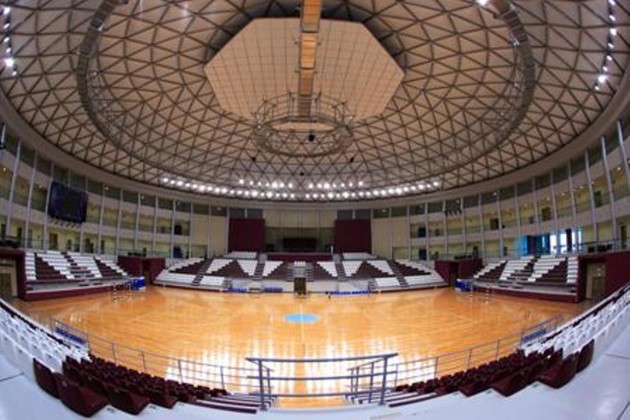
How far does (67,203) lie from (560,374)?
41.2 m

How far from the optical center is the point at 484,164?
41188mm

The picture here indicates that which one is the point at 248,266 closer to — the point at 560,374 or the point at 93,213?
the point at 93,213

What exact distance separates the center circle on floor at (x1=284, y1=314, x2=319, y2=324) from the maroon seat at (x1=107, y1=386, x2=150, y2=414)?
621 inches

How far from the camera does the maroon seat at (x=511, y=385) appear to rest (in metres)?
6.38

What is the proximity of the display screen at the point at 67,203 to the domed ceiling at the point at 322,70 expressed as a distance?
3.63 m

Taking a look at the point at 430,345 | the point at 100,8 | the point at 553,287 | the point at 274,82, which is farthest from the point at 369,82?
the point at 553,287

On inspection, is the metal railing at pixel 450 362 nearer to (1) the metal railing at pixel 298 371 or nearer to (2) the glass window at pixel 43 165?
(1) the metal railing at pixel 298 371

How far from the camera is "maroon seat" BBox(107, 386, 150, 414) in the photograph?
576 cm

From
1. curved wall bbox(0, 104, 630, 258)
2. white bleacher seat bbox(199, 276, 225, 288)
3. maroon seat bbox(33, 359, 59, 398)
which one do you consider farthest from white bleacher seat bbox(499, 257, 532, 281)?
Answer: maroon seat bbox(33, 359, 59, 398)

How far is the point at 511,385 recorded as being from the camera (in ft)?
21.2

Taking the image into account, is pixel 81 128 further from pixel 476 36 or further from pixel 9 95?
pixel 476 36

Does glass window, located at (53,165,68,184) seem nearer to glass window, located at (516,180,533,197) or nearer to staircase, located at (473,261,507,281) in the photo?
staircase, located at (473,261,507,281)

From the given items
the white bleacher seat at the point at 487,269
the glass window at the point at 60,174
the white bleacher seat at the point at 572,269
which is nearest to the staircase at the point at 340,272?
the white bleacher seat at the point at 487,269

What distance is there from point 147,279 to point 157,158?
14276 mm
